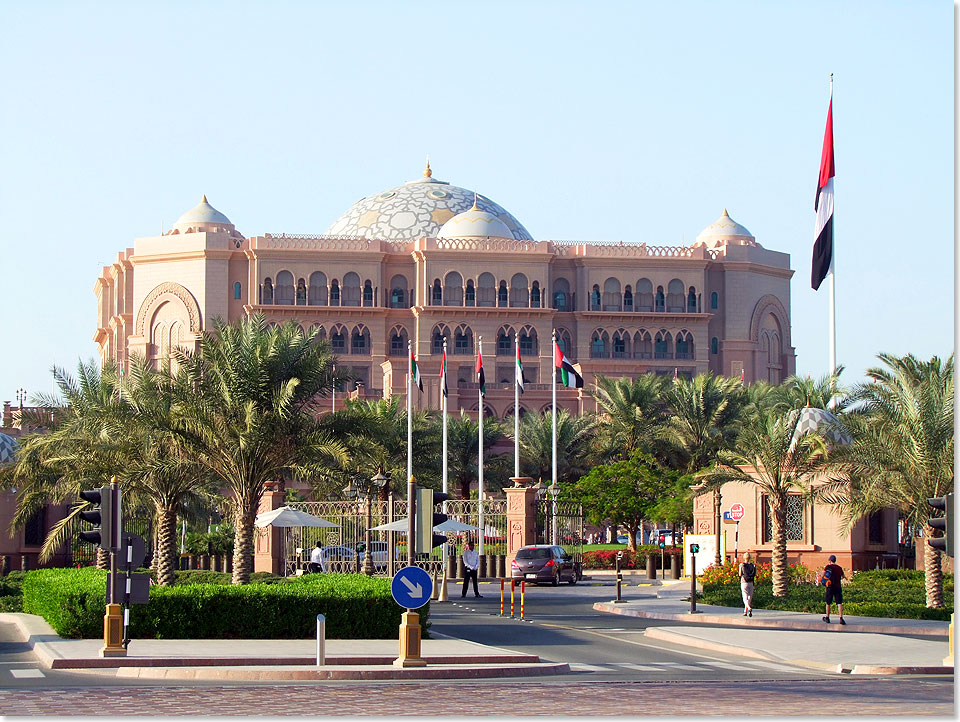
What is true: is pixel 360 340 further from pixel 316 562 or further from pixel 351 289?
pixel 316 562

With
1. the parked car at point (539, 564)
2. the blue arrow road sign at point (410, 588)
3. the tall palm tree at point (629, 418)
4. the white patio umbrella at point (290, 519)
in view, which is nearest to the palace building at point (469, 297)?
the tall palm tree at point (629, 418)

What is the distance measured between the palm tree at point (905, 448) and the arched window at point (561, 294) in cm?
5896

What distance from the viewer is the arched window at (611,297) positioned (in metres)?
89.5

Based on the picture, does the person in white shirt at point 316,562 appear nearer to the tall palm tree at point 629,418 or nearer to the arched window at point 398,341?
the tall palm tree at point 629,418

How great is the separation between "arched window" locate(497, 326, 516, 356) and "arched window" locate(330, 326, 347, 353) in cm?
883

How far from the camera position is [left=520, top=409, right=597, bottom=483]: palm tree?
59281 mm

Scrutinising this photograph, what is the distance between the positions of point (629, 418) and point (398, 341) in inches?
1172

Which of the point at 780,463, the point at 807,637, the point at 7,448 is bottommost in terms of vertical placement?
the point at 807,637

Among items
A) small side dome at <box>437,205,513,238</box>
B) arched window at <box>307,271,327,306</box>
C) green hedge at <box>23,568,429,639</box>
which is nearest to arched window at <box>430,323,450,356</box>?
small side dome at <box>437,205,513,238</box>

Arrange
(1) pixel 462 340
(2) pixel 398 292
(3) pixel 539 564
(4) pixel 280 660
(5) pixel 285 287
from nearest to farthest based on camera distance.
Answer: (4) pixel 280 660 → (3) pixel 539 564 → (1) pixel 462 340 → (5) pixel 285 287 → (2) pixel 398 292

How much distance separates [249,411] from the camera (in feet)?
93.6

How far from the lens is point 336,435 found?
100 ft

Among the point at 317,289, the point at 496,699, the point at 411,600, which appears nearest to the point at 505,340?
the point at 317,289

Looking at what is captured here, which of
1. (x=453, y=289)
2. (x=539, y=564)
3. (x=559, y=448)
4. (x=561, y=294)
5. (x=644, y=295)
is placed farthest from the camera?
(x=561, y=294)
